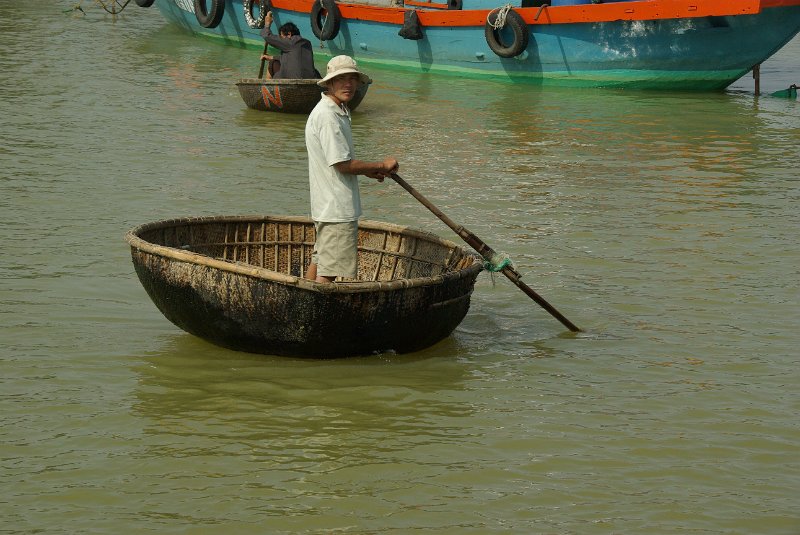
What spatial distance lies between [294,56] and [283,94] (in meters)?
0.46

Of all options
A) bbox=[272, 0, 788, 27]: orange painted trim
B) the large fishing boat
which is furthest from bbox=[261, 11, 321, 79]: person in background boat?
bbox=[272, 0, 788, 27]: orange painted trim

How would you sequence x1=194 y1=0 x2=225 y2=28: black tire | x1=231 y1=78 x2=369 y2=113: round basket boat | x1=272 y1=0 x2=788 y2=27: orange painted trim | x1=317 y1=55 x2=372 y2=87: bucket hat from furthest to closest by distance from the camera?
x1=194 y1=0 x2=225 y2=28: black tire
x1=272 y1=0 x2=788 y2=27: orange painted trim
x1=231 y1=78 x2=369 y2=113: round basket boat
x1=317 y1=55 x2=372 y2=87: bucket hat

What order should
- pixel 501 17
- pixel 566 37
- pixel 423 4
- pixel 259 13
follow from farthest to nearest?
pixel 259 13 → pixel 423 4 → pixel 566 37 → pixel 501 17

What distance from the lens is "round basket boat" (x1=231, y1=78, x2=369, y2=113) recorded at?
564 inches

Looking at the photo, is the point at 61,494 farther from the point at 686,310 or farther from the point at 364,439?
the point at 686,310

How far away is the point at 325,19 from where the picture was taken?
1964 centimetres

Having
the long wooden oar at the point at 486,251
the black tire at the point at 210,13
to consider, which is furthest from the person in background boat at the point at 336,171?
the black tire at the point at 210,13

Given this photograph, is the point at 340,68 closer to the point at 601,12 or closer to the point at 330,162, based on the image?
the point at 330,162

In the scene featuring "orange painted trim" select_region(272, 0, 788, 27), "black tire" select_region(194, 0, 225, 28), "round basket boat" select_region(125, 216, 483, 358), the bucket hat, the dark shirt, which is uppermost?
"black tire" select_region(194, 0, 225, 28)

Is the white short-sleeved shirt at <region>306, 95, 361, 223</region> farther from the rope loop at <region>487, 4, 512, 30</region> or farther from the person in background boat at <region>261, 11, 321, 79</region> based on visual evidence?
the rope loop at <region>487, 4, 512, 30</region>

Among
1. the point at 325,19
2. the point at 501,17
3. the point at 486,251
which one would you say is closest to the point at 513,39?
the point at 501,17

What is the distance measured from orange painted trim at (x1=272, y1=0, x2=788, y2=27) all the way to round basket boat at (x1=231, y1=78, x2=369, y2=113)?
3.63m

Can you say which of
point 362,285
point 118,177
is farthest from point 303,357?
point 118,177

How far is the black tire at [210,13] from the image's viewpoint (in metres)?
21.9
